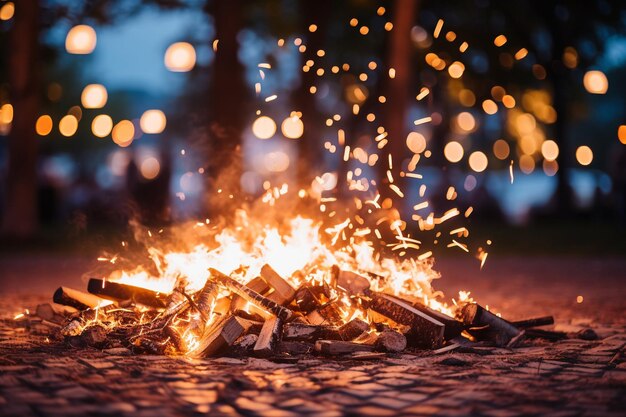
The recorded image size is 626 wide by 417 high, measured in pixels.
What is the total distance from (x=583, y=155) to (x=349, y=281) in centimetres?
7232

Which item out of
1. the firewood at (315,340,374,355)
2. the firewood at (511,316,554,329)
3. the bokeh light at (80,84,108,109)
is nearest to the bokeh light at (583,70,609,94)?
the bokeh light at (80,84,108,109)

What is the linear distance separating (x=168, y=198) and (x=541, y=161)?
1827 inches

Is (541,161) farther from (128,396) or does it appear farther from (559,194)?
(128,396)

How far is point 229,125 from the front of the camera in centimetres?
1744

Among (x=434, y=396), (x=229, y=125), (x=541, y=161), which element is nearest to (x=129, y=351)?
(x=434, y=396)

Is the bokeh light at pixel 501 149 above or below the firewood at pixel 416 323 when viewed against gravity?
above

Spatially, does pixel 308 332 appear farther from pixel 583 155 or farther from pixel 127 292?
pixel 583 155

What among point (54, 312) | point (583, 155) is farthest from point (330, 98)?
point (583, 155)

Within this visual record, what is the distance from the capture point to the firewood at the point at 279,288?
23.8 ft

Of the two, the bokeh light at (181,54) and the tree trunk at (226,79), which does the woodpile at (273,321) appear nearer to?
the tree trunk at (226,79)

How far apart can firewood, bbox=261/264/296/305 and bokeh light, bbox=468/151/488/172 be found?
51679 millimetres

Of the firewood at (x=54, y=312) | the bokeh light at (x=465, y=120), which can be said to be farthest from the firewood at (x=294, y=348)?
the bokeh light at (x=465, y=120)

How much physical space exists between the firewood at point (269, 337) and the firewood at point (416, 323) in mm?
947

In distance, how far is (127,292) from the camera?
7641 mm
